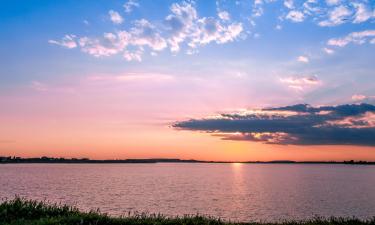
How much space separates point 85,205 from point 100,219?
3224cm

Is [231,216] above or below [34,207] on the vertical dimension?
below

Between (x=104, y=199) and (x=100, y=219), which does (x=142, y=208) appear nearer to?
(x=104, y=199)

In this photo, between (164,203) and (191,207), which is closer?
(191,207)

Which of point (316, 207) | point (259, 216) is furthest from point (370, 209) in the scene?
point (259, 216)

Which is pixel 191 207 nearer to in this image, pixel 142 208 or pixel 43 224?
pixel 142 208

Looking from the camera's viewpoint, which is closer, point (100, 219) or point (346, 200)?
point (100, 219)

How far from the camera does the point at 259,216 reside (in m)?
44.5

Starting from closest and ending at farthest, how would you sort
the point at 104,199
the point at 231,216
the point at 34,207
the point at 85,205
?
the point at 34,207 < the point at 231,216 < the point at 85,205 < the point at 104,199

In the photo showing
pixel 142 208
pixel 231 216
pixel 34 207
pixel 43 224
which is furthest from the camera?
pixel 142 208

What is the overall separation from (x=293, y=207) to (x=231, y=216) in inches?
545

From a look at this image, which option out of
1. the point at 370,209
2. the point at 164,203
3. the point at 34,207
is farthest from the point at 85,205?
the point at 370,209

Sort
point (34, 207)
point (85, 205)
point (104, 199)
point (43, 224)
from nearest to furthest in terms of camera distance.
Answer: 1. point (43, 224)
2. point (34, 207)
3. point (85, 205)
4. point (104, 199)

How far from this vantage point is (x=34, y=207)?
2667 centimetres

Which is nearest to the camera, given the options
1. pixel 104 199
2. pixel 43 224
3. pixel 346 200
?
pixel 43 224
